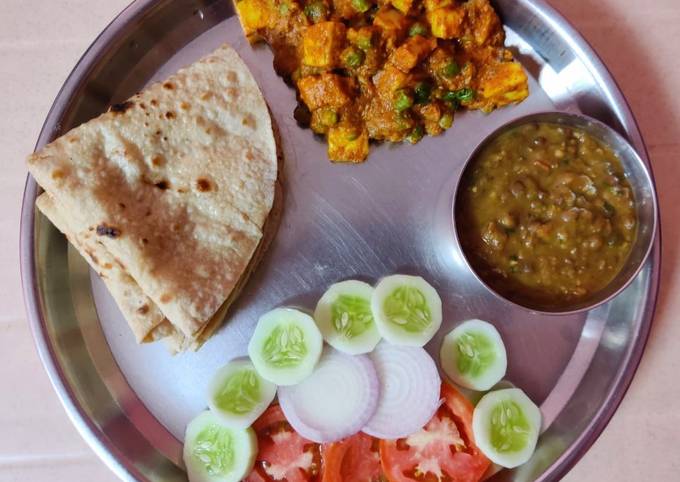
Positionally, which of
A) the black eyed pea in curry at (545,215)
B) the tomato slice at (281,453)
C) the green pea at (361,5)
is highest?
the green pea at (361,5)

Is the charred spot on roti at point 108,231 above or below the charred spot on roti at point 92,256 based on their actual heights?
above

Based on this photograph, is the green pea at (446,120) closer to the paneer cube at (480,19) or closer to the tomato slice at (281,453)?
the paneer cube at (480,19)

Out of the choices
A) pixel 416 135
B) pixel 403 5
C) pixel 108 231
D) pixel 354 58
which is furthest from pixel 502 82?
pixel 108 231

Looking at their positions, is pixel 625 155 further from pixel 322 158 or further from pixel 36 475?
pixel 36 475

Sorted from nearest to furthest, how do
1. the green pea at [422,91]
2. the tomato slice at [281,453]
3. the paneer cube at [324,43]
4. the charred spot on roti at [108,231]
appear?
the charred spot on roti at [108,231], the paneer cube at [324,43], the green pea at [422,91], the tomato slice at [281,453]

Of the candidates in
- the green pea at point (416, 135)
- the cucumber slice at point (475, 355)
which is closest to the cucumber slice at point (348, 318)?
the cucumber slice at point (475, 355)

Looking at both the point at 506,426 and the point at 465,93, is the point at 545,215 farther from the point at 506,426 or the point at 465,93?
the point at 506,426

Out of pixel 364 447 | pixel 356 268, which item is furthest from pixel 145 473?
pixel 356 268
